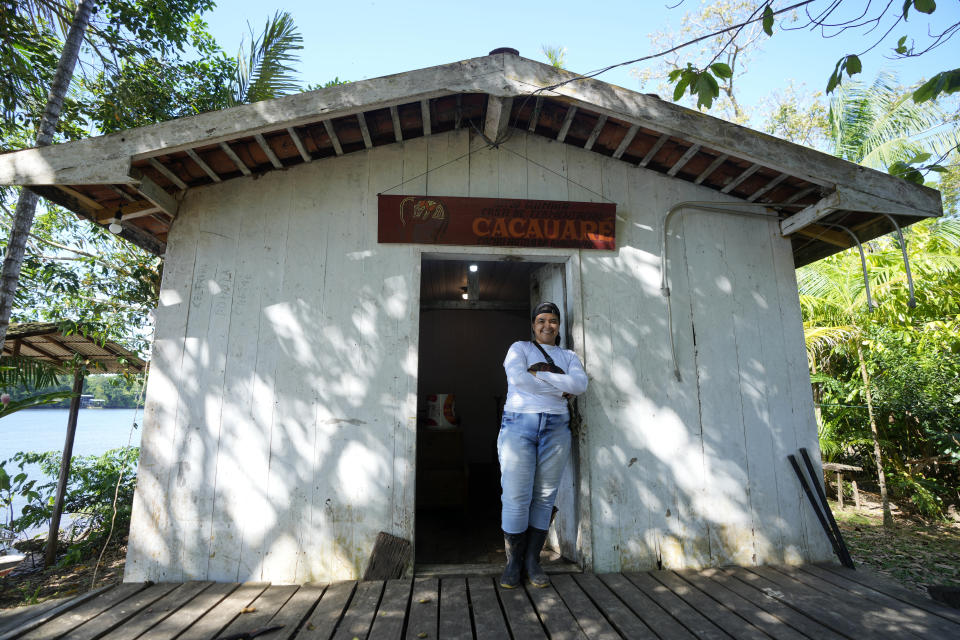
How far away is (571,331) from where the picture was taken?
139 inches

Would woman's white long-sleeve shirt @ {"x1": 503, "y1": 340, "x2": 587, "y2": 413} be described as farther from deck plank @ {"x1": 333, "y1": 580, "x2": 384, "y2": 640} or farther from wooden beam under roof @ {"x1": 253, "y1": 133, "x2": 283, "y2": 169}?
wooden beam under roof @ {"x1": 253, "y1": 133, "x2": 283, "y2": 169}

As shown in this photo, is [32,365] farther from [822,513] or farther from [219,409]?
[822,513]

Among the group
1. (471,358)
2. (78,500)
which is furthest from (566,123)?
(78,500)

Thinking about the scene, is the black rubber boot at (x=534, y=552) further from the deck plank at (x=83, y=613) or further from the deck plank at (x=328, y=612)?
the deck plank at (x=83, y=613)

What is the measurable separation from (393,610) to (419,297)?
2.00 m

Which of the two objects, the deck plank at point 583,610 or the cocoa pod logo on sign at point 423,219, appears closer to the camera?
the deck plank at point 583,610

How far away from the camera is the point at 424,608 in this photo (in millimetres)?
2604

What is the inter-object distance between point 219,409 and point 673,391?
329cm

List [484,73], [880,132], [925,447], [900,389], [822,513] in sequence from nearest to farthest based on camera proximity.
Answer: [484,73]
[822,513]
[900,389]
[925,447]
[880,132]

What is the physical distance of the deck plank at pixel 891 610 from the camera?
236 centimetres

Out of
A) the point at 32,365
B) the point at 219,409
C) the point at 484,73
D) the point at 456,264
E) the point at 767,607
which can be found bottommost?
the point at 767,607

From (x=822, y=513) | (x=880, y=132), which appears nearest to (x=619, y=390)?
(x=822, y=513)

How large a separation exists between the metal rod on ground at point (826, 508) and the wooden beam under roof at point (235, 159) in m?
4.68

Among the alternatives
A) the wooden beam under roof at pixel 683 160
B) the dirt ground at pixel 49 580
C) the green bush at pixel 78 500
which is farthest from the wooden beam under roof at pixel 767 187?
the green bush at pixel 78 500
